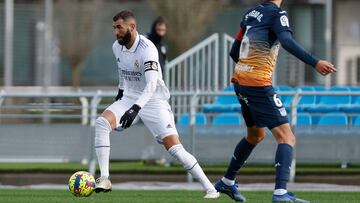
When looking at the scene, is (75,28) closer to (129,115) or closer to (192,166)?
(192,166)

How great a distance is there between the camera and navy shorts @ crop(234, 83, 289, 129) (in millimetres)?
13391

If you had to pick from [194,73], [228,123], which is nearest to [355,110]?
[228,123]

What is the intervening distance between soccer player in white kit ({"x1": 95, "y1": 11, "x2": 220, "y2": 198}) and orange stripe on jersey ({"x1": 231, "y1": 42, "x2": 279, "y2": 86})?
1027 mm

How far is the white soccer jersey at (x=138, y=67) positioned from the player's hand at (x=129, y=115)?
32cm

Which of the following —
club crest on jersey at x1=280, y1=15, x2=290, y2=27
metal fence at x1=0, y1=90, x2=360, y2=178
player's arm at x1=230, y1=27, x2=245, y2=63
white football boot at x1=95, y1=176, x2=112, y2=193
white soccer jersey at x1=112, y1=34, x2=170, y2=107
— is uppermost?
club crest on jersey at x1=280, y1=15, x2=290, y2=27

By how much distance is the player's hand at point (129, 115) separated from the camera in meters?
13.7

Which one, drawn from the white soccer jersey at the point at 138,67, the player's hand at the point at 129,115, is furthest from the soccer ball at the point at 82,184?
the white soccer jersey at the point at 138,67

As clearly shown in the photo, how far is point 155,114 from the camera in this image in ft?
47.1

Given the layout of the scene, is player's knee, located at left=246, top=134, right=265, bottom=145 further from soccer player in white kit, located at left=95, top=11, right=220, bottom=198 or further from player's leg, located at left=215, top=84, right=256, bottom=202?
soccer player in white kit, located at left=95, top=11, right=220, bottom=198

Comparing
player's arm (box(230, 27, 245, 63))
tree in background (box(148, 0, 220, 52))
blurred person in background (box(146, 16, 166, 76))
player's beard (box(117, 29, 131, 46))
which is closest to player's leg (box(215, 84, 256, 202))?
player's arm (box(230, 27, 245, 63))

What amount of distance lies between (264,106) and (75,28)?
26.7 meters

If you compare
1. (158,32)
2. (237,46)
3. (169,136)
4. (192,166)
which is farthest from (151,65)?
(158,32)

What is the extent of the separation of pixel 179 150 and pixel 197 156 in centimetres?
661

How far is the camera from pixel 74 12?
3928 centimetres
